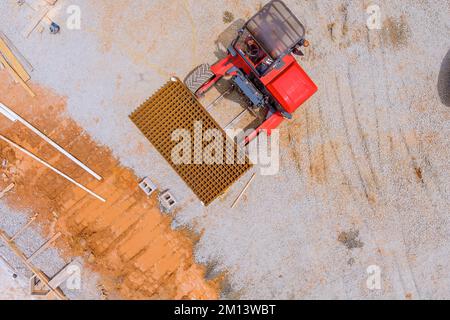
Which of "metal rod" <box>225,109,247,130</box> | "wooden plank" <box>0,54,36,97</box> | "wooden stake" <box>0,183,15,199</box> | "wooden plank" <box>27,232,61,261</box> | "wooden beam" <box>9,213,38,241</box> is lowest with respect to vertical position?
"metal rod" <box>225,109,247,130</box>

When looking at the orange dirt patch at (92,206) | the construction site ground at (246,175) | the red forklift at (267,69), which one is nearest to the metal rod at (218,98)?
the construction site ground at (246,175)

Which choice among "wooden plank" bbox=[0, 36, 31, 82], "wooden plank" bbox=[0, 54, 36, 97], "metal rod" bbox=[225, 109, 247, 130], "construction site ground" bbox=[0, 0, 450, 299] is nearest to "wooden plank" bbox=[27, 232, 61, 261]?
"construction site ground" bbox=[0, 0, 450, 299]

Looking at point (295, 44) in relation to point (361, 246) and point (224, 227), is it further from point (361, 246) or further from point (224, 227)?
point (361, 246)

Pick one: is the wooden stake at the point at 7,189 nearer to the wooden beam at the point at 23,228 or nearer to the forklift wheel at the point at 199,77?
the wooden beam at the point at 23,228

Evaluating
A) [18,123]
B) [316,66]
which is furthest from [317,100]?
[18,123]

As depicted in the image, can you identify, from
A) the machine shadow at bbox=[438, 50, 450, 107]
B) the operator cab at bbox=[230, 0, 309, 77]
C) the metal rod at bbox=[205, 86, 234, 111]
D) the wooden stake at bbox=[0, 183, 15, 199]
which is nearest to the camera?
the operator cab at bbox=[230, 0, 309, 77]

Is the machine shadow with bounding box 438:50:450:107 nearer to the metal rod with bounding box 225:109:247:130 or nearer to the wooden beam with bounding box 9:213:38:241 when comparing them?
the metal rod with bounding box 225:109:247:130

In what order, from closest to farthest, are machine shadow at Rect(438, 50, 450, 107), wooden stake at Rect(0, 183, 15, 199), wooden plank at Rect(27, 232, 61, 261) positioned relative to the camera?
wooden stake at Rect(0, 183, 15, 199), wooden plank at Rect(27, 232, 61, 261), machine shadow at Rect(438, 50, 450, 107)
